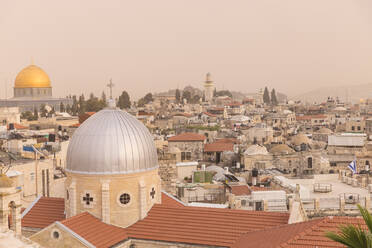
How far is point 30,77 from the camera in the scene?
376ft

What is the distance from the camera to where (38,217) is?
66.0 feet

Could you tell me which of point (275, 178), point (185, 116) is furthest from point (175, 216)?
point (185, 116)

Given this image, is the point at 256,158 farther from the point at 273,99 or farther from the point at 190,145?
the point at 273,99

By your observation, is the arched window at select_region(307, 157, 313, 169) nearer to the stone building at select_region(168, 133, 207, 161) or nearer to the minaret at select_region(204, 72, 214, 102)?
the stone building at select_region(168, 133, 207, 161)

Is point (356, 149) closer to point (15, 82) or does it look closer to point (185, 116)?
point (185, 116)

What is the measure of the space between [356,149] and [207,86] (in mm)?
129911

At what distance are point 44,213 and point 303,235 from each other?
39.7 feet

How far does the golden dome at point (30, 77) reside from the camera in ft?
374

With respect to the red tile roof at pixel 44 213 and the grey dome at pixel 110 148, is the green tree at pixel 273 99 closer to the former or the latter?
the red tile roof at pixel 44 213

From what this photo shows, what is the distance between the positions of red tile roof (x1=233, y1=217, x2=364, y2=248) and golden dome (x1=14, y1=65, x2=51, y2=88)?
108 m

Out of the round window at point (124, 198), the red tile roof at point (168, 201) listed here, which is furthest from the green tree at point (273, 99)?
the round window at point (124, 198)

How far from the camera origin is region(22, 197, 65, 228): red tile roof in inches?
781

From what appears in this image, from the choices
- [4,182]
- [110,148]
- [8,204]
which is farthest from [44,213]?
[8,204]

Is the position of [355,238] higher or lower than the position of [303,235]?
higher
